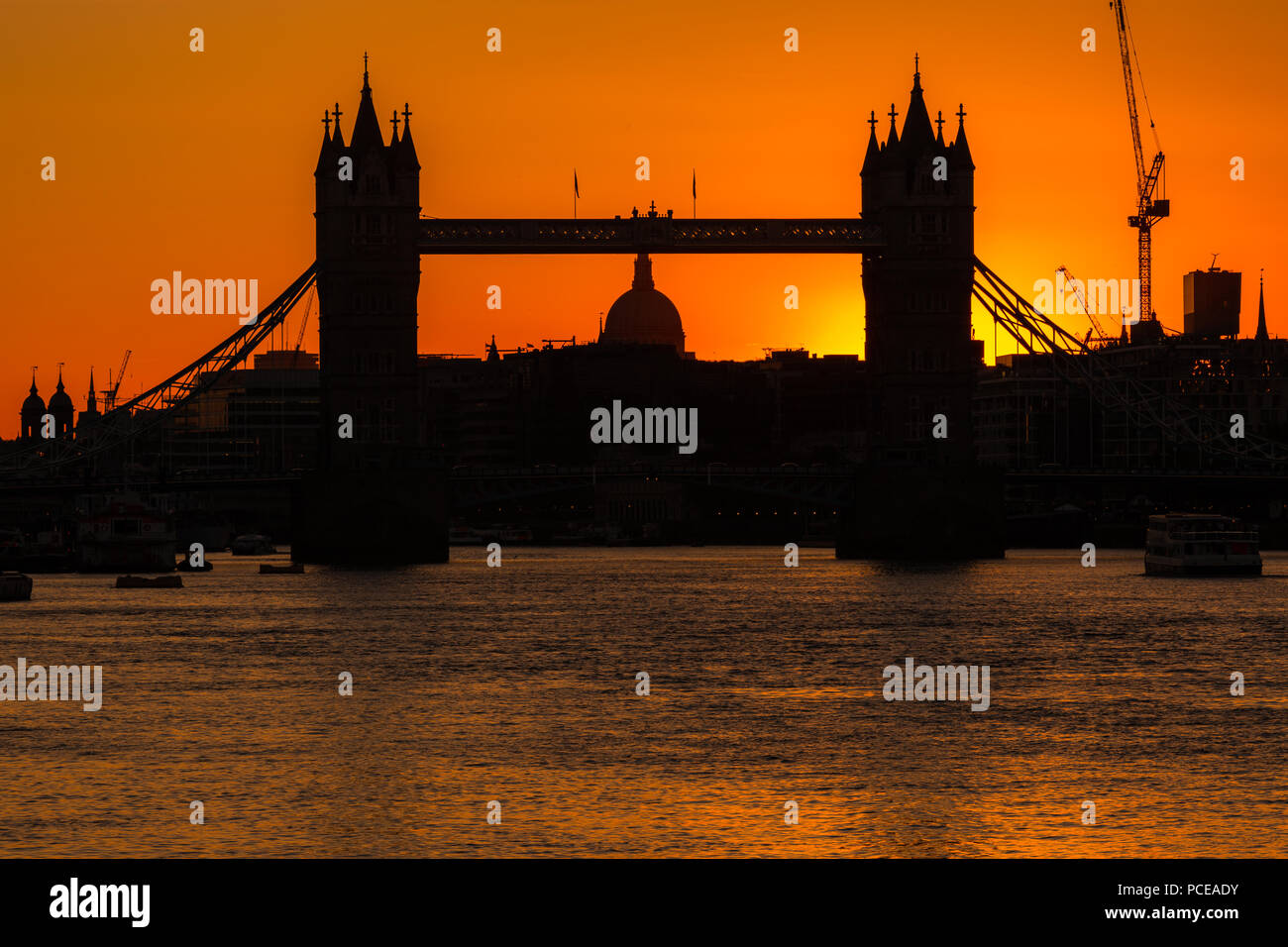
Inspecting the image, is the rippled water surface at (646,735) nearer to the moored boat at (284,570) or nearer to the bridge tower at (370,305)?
the moored boat at (284,570)

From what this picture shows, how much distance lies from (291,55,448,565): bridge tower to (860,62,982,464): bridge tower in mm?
22292

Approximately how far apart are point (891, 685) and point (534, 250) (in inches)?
2375

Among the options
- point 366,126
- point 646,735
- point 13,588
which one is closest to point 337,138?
point 366,126

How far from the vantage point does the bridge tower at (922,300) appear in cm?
9931

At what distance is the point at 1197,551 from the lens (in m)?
88.2

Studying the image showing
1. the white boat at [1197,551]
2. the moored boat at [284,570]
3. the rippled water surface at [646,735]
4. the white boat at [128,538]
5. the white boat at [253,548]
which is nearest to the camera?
the rippled water surface at [646,735]

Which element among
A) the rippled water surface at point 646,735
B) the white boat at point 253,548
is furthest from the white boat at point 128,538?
the white boat at point 253,548

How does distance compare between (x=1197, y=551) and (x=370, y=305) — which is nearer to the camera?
(x=1197, y=551)

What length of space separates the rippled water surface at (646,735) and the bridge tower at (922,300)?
35.4 meters

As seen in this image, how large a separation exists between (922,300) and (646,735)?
234 feet

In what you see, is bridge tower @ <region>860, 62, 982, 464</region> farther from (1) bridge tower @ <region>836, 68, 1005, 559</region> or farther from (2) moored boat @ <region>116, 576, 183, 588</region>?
(2) moored boat @ <region>116, 576, 183, 588</region>

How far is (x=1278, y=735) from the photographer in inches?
1203

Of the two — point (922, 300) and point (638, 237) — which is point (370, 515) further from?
point (922, 300)
